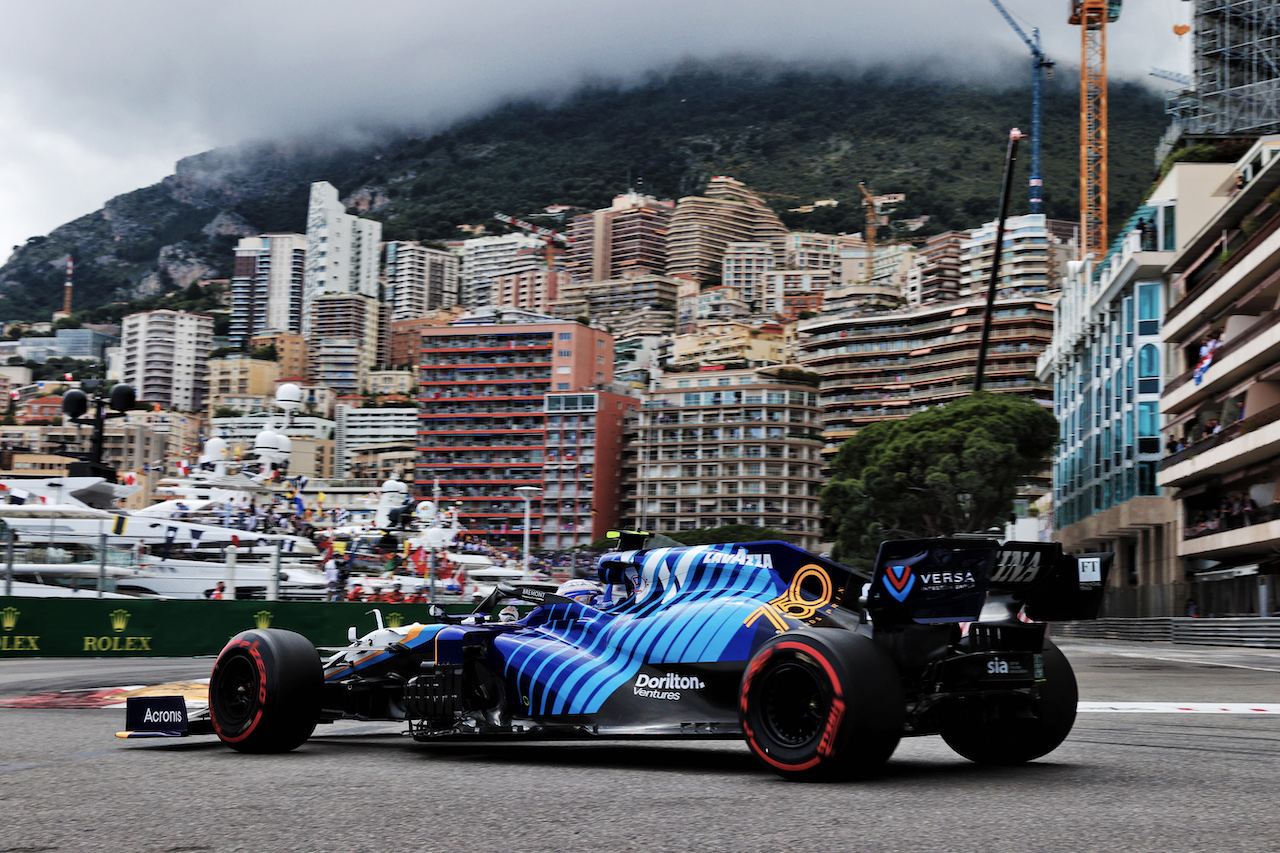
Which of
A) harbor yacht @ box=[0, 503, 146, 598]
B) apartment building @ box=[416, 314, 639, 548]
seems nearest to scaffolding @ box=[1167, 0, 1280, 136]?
harbor yacht @ box=[0, 503, 146, 598]

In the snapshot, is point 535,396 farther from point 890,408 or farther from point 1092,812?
point 1092,812

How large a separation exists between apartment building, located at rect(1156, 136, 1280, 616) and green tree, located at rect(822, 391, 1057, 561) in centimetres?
856

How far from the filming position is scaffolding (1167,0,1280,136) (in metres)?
79.9

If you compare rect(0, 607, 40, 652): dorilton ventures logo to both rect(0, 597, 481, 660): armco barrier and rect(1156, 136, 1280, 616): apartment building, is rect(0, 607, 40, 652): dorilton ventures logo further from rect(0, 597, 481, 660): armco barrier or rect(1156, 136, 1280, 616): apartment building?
rect(1156, 136, 1280, 616): apartment building

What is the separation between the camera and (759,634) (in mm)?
7789

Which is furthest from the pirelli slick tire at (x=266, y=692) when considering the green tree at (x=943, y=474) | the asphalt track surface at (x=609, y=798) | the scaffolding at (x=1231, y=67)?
the scaffolding at (x=1231, y=67)

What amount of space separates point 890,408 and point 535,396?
48865 millimetres

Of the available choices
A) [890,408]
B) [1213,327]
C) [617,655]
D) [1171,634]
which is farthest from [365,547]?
[890,408]

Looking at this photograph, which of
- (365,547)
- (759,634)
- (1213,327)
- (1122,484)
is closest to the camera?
(759,634)

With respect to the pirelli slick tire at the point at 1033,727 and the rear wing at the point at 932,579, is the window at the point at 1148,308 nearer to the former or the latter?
the pirelli slick tire at the point at 1033,727

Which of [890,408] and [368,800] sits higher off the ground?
[890,408]

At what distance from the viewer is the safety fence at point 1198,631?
129 ft

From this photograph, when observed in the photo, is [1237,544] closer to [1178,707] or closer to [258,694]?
[1178,707]

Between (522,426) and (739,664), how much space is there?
172 metres
